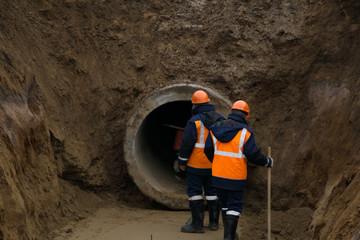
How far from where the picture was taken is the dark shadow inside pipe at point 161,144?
320 inches

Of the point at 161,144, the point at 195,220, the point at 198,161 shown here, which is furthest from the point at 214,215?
the point at 161,144

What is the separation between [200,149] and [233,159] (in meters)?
0.83

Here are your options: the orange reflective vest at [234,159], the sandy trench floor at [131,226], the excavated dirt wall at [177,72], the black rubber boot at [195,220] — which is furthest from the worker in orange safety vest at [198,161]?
the excavated dirt wall at [177,72]

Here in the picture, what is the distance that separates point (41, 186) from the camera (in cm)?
654

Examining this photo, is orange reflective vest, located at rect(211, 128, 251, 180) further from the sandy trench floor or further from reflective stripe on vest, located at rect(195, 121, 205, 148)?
the sandy trench floor

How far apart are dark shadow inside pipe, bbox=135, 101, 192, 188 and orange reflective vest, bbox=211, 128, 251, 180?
216 cm

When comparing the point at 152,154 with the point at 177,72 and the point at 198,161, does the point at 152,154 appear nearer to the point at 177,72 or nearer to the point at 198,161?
the point at 177,72

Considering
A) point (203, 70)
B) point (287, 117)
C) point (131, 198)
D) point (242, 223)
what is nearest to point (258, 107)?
point (287, 117)

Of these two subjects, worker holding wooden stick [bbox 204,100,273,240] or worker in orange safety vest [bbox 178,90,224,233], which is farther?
worker in orange safety vest [bbox 178,90,224,233]

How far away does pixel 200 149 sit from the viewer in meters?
6.57

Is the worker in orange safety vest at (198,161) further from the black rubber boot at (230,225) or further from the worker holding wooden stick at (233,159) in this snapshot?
the black rubber boot at (230,225)

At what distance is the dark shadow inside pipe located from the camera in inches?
320

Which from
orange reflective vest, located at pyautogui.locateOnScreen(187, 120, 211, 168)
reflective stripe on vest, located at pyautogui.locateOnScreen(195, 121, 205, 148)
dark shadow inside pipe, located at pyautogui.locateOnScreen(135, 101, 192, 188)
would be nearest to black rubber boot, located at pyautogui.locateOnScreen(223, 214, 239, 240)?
orange reflective vest, located at pyautogui.locateOnScreen(187, 120, 211, 168)

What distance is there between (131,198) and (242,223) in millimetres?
1961
